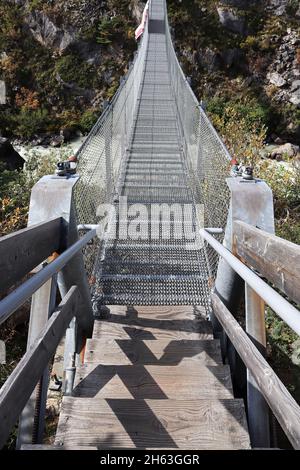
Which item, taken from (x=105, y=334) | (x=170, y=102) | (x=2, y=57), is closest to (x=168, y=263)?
(x=105, y=334)

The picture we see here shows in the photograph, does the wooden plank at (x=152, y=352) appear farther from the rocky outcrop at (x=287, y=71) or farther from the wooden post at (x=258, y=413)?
the rocky outcrop at (x=287, y=71)

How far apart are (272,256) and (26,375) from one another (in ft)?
2.01

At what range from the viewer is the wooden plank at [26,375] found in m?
0.64

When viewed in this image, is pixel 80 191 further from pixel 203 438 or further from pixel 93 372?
pixel 203 438

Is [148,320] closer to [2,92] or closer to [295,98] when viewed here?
[2,92]

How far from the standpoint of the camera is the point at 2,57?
12.3 meters

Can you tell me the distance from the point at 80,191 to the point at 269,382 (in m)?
1.12

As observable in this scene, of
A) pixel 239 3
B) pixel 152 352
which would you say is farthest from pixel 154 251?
pixel 239 3

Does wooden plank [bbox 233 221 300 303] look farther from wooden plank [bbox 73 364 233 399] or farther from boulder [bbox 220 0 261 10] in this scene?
boulder [bbox 220 0 261 10]

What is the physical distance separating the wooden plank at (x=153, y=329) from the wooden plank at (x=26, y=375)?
1.69 ft

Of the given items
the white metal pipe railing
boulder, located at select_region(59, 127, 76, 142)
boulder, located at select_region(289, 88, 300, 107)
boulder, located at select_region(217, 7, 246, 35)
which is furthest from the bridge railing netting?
boulder, located at select_region(217, 7, 246, 35)

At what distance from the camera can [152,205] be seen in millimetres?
2854

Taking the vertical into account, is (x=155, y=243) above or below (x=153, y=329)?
above

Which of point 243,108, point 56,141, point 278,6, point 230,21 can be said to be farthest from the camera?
point 278,6
